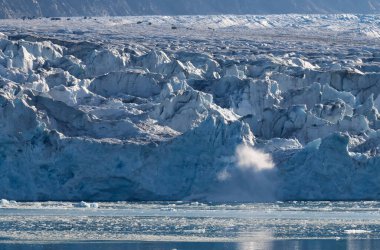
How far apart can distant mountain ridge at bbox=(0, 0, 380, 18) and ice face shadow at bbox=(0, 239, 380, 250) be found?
75.4 meters

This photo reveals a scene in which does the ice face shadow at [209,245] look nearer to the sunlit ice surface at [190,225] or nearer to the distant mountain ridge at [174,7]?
the sunlit ice surface at [190,225]

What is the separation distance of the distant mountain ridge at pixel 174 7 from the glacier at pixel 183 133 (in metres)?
58.1

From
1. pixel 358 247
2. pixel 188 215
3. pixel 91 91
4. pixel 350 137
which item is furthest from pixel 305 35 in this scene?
pixel 358 247

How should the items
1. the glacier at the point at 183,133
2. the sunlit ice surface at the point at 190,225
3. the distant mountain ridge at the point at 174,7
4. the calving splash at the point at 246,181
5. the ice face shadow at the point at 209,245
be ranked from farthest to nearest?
the distant mountain ridge at the point at 174,7
the calving splash at the point at 246,181
the glacier at the point at 183,133
the sunlit ice surface at the point at 190,225
the ice face shadow at the point at 209,245

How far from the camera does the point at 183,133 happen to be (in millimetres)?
33000

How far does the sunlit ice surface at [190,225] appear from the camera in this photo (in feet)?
83.1

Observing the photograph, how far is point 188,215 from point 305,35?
174ft

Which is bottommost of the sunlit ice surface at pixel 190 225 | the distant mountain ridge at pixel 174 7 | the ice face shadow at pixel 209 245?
the ice face shadow at pixel 209 245

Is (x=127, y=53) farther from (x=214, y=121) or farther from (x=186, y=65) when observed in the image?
(x=214, y=121)

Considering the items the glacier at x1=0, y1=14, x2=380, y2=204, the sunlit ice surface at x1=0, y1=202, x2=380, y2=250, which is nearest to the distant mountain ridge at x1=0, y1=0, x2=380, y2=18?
the glacier at x1=0, y1=14, x2=380, y2=204

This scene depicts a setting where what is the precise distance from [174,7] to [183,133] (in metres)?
80.9

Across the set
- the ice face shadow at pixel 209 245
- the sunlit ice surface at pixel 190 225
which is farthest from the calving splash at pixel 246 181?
the ice face shadow at pixel 209 245

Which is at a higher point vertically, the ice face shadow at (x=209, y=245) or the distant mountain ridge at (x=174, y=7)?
the distant mountain ridge at (x=174, y=7)

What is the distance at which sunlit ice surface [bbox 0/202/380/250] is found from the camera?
83.1 feet
